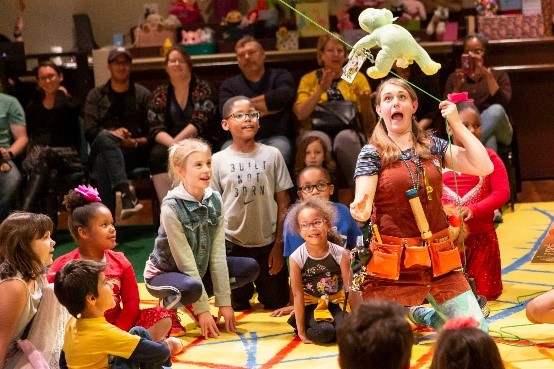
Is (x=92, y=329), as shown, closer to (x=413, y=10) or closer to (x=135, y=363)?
(x=135, y=363)

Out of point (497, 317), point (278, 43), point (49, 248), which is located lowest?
point (497, 317)

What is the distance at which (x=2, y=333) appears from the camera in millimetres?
3439

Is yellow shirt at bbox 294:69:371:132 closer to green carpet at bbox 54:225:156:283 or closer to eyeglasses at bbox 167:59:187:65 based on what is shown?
eyeglasses at bbox 167:59:187:65

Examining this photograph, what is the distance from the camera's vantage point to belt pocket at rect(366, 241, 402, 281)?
11.5ft

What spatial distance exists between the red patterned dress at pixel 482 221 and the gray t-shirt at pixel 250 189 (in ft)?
2.62

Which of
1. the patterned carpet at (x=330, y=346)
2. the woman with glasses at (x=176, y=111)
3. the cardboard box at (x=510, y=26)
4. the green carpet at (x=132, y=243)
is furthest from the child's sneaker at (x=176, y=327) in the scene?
the cardboard box at (x=510, y=26)

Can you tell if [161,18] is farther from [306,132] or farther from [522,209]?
[522,209]

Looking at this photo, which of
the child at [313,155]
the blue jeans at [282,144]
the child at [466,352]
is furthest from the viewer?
the blue jeans at [282,144]

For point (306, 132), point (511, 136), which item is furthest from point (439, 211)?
point (511, 136)

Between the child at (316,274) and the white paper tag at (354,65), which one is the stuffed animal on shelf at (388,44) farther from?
the child at (316,274)

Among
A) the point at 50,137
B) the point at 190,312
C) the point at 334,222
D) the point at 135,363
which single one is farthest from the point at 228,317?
the point at 50,137

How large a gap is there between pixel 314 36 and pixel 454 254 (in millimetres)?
3593

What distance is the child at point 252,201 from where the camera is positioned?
4770 millimetres

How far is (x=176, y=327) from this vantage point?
4.42 meters
